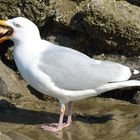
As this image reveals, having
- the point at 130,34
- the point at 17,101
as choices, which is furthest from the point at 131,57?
the point at 17,101

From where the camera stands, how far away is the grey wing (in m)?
7.72

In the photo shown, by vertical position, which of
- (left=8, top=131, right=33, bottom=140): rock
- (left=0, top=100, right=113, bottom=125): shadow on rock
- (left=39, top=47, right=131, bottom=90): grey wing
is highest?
(left=39, top=47, right=131, bottom=90): grey wing

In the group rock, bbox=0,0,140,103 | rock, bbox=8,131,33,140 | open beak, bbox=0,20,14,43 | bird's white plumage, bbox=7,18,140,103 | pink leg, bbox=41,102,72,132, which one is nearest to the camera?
rock, bbox=8,131,33,140

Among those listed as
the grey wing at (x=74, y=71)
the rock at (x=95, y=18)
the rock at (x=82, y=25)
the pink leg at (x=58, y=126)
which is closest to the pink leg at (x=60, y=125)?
the pink leg at (x=58, y=126)

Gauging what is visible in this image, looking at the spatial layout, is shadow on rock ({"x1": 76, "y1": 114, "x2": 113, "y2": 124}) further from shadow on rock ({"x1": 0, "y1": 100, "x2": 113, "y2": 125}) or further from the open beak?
the open beak

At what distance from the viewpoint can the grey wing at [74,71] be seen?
7723 millimetres

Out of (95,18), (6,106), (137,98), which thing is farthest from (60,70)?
(137,98)

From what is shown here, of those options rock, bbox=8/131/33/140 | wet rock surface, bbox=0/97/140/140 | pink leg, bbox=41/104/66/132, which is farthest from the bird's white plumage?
rock, bbox=8/131/33/140

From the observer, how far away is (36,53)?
7785 millimetres

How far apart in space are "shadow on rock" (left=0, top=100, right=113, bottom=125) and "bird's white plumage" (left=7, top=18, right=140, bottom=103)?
1.82ft

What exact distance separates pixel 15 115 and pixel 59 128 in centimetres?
69

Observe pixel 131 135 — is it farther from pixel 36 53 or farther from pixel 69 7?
pixel 69 7

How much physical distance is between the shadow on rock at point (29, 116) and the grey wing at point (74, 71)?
70 centimetres

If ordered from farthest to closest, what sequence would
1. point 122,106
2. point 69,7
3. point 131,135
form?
1. point 69,7
2. point 122,106
3. point 131,135
